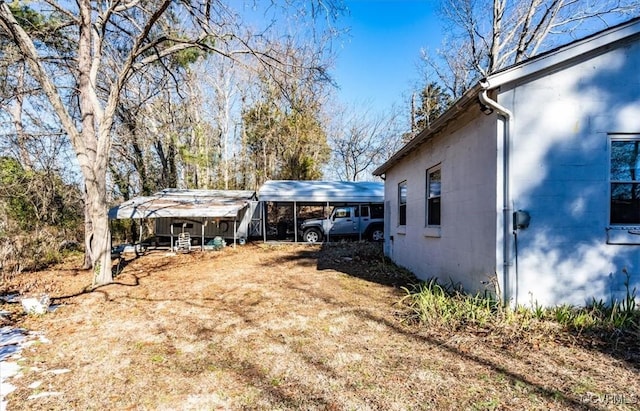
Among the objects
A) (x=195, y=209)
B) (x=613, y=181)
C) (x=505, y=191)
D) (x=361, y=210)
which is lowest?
(x=361, y=210)

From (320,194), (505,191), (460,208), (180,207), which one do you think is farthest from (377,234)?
(505,191)

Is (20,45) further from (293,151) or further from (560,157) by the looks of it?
(293,151)

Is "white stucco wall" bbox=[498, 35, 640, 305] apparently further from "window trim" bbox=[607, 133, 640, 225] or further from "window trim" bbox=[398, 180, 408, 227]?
"window trim" bbox=[398, 180, 408, 227]

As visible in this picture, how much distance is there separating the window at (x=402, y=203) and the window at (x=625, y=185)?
4.51 m

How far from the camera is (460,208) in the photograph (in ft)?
17.4

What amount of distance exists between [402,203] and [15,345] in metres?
8.01

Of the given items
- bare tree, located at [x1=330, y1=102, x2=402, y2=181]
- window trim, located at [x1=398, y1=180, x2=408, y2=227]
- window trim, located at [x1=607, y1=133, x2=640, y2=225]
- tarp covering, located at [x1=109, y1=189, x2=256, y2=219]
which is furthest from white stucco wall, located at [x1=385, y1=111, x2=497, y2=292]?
bare tree, located at [x1=330, y1=102, x2=402, y2=181]

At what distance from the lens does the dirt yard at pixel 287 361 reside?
2650mm

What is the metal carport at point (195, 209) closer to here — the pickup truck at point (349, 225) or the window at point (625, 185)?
the pickup truck at point (349, 225)

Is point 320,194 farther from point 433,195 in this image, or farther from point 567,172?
point 567,172

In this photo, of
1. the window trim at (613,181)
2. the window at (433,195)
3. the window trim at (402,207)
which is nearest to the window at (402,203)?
the window trim at (402,207)

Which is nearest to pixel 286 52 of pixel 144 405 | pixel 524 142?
pixel 524 142

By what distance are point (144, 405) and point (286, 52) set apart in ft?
22.1

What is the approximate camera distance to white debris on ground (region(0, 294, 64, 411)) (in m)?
2.89
